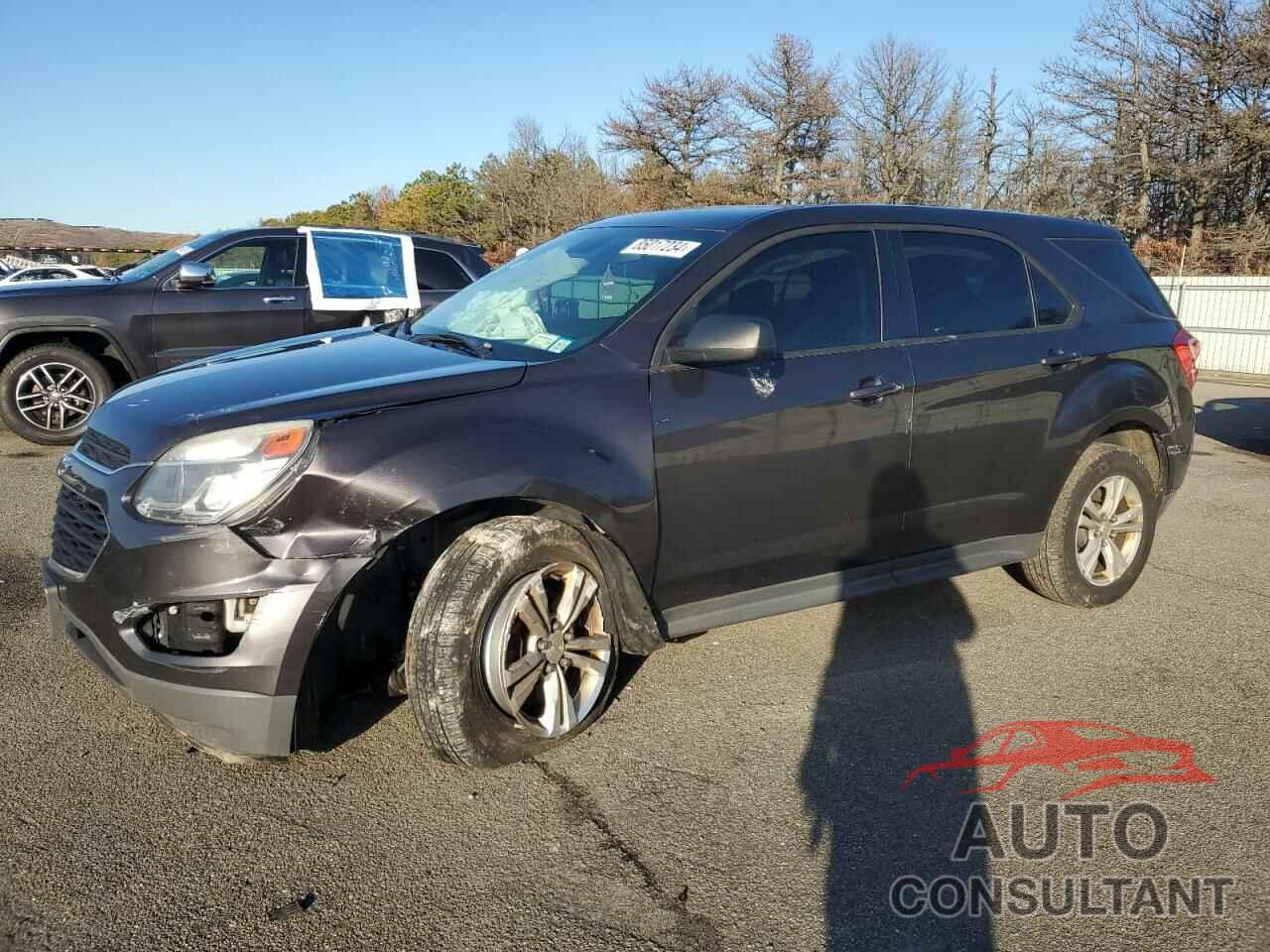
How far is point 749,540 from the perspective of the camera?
144 inches

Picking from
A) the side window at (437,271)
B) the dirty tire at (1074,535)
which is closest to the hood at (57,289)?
the side window at (437,271)

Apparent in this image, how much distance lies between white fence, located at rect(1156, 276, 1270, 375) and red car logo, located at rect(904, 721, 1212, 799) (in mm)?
17545

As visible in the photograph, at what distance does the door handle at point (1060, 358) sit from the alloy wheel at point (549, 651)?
2411 millimetres

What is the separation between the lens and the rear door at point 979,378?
4.10 metres

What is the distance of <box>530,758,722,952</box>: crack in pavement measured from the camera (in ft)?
8.12

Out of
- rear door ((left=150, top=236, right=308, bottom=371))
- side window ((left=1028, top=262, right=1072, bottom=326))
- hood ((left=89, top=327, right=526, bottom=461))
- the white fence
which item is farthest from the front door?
the white fence

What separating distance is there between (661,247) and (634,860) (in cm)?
226

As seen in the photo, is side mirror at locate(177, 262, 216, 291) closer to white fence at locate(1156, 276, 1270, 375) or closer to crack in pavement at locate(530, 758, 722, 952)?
crack in pavement at locate(530, 758, 722, 952)

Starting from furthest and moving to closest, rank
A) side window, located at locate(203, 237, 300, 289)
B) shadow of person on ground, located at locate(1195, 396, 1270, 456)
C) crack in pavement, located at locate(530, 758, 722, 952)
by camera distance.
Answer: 1. shadow of person on ground, located at locate(1195, 396, 1270, 456)
2. side window, located at locate(203, 237, 300, 289)
3. crack in pavement, located at locate(530, 758, 722, 952)

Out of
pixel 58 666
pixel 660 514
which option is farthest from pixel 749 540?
pixel 58 666

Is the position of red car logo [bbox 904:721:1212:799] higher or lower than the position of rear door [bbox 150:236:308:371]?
lower

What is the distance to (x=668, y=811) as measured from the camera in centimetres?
302

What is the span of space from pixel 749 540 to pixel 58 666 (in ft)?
8.94

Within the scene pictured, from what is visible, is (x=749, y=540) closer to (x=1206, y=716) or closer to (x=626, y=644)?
(x=626, y=644)
